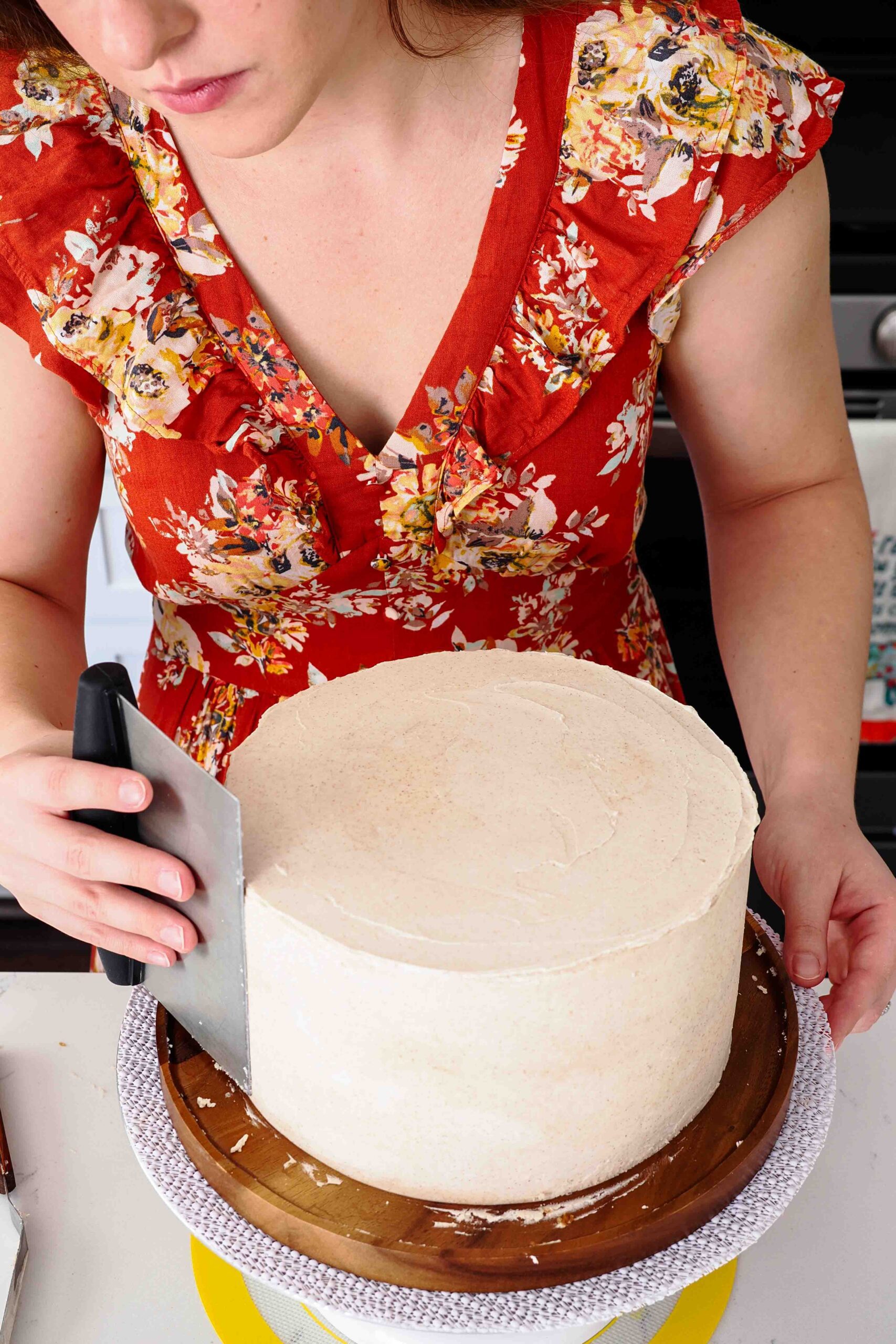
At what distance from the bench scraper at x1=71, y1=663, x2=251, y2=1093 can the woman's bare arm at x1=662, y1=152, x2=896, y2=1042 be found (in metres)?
0.40

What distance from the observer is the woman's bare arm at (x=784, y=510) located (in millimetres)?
917

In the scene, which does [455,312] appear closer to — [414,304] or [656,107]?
[414,304]

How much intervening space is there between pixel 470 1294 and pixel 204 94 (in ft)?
2.27

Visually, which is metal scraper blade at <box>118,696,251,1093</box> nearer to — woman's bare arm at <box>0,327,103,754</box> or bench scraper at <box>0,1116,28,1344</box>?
bench scraper at <box>0,1116,28,1344</box>

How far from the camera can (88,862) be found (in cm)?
64

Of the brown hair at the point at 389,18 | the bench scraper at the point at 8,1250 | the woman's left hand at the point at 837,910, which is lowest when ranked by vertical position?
the bench scraper at the point at 8,1250

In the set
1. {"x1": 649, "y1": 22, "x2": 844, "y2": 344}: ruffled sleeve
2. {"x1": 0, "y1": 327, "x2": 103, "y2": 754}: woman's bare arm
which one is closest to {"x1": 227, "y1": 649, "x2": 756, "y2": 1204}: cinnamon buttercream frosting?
{"x1": 0, "y1": 327, "x2": 103, "y2": 754}: woman's bare arm

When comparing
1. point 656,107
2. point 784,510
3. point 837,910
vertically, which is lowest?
point 837,910

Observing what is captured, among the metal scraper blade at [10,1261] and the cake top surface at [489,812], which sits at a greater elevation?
the cake top surface at [489,812]

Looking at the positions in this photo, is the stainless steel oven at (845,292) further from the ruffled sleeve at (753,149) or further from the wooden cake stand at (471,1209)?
the wooden cake stand at (471,1209)

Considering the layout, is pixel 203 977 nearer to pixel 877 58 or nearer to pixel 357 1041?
pixel 357 1041

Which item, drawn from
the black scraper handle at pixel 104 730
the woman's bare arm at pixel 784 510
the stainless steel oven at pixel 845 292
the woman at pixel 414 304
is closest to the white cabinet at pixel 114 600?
the stainless steel oven at pixel 845 292

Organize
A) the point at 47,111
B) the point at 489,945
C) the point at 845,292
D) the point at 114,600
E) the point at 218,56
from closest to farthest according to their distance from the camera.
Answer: the point at 489,945, the point at 218,56, the point at 47,111, the point at 845,292, the point at 114,600

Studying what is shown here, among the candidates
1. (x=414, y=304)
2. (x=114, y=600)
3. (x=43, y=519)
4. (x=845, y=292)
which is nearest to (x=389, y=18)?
(x=414, y=304)
